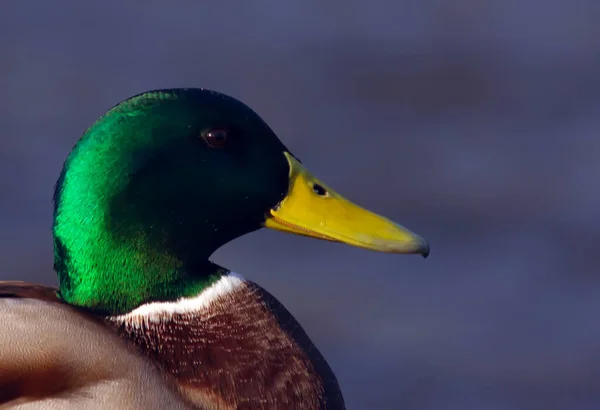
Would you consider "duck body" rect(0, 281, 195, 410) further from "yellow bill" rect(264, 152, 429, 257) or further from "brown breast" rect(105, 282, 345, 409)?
"yellow bill" rect(264, 152, 429, 257)

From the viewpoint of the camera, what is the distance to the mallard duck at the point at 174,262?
2756mm

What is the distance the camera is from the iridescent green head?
Answer: 2895 mm

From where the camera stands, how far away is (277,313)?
10.3 ft

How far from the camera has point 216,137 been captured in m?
2.99

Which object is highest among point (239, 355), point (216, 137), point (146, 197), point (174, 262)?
point (216, 137)

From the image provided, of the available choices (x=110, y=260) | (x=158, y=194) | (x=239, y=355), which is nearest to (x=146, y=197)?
(x=158, y=194)

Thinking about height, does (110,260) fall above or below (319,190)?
below

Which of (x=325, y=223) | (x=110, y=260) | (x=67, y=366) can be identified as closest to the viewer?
(x=67, y=366)

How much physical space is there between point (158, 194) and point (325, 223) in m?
0.40

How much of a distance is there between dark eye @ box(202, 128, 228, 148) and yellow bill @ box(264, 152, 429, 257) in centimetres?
17

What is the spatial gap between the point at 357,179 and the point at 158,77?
1.33 meters

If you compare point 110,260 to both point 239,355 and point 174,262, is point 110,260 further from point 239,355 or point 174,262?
point 239,355

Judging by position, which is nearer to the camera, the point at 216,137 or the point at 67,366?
the point at 67,366

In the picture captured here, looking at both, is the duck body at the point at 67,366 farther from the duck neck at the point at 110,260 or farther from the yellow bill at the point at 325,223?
the yellow bill at the point at 325,223
